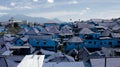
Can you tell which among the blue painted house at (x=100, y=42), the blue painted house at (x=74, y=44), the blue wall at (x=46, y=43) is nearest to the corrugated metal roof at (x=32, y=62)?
the blue painted house at (x=74, y=44)

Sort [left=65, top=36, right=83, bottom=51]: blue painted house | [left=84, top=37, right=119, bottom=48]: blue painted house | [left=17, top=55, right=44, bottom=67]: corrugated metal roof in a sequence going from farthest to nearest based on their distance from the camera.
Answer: [left=84, top=37, right=119, bottom=48]: blue painted house → [left=65, top=36, right=83, bottom=51]: blue painted house → [left=17, top=55, right=44, bottom=67]: corrugated metal roof

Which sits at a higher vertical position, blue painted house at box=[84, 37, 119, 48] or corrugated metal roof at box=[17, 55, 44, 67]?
corrugated metal roof at box=[17, 55, 44, 67]

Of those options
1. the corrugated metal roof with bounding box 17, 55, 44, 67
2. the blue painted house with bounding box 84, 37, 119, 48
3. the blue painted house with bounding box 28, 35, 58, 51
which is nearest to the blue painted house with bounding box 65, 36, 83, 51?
the blue painted house with bounding box 84, 37, 119, 48

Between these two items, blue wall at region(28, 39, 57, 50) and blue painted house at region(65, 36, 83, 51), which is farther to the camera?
blue wall at region(28, 39, 57, 50)

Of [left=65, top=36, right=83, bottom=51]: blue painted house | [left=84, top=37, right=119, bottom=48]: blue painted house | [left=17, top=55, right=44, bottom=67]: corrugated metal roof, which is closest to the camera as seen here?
[left=17, top=55, right=44, bottom=67]: corrugated metal roof

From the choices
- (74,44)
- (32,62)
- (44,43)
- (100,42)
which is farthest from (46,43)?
(32,62)

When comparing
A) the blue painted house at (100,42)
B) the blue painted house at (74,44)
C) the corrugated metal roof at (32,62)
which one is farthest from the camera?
the blue painted house at (100,42)

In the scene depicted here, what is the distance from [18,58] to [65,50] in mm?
13777

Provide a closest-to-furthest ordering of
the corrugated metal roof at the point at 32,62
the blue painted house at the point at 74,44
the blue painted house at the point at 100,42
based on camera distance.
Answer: the corrugated metal roof at the point at 32,62, the blue painted house at the point at 74,44, the blue painted house at the point at 100,42

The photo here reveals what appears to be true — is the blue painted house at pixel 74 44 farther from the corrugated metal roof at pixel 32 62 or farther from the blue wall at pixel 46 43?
the corrugated metal roof at pixel 32 62

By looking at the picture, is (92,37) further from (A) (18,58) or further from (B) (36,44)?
(A) (18,58)

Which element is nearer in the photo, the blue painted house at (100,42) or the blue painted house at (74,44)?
the blue painted house at (74,44)

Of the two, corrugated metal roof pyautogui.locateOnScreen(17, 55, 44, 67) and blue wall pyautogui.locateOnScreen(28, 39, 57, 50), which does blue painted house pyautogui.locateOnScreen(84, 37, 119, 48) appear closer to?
blue wall pyautogui.locateOnScreen(28, 39, 57, 50)

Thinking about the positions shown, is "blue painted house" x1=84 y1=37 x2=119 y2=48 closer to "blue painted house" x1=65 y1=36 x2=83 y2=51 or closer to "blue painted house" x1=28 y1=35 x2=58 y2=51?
"blue painted house" x1=65 y1=36 x2=83 y2=51
